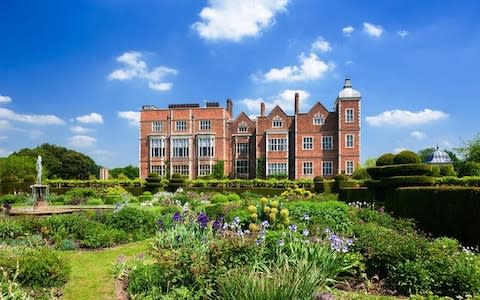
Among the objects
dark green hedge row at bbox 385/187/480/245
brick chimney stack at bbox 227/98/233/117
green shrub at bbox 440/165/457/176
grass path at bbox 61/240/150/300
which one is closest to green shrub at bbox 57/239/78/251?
grass path at bbox 61/240/150/300

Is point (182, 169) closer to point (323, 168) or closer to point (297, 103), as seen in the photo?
point (297, 103)

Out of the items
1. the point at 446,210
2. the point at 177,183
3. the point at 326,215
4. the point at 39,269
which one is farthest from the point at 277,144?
the point at 39,269

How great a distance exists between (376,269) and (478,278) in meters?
1.42

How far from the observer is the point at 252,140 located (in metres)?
43.1

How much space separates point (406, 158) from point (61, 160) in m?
58.1

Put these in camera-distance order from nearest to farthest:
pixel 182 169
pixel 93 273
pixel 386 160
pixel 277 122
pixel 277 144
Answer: pixel 93 273 < pixel 386 160 < pixel 277 144 < pixel 277 122 < pixel 182 169

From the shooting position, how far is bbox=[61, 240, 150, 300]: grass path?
5.81 m

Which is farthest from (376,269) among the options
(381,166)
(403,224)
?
(381,166)

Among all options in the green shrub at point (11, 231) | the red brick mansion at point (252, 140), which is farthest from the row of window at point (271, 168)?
the green shrub at point (11, 231)

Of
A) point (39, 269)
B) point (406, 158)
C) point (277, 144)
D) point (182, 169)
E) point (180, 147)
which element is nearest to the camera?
point (39, 269)

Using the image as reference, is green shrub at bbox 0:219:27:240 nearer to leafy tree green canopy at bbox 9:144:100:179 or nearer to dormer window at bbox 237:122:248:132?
dormer window at bbox 237:122:248:132

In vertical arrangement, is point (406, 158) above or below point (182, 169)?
above

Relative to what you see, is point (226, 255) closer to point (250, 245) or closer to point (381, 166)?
point (250, 245)

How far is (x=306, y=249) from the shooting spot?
5.70 meters
